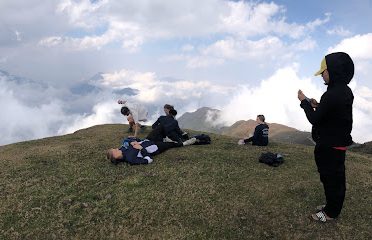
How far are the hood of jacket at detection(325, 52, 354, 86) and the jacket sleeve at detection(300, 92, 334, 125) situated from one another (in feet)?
1.85

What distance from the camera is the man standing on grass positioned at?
1089cm

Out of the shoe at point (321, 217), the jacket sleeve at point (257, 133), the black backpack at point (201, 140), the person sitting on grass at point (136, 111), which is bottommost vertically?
the shoe at point (321, 217)

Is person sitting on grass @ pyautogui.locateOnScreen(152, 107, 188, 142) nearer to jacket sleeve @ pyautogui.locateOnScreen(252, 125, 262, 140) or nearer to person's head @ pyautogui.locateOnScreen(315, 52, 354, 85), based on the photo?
jacket sleeve @ pyautogui.locateOnScreen(252, 125, 262, 140)

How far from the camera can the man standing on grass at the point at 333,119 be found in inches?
429

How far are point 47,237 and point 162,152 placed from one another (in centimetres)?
905

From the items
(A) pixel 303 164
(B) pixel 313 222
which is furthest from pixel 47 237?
(A) pixel 303 164

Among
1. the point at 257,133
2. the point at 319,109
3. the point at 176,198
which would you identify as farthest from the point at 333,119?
the point at 257,133

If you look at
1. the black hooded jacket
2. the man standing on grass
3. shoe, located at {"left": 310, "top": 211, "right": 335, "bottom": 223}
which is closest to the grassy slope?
shoe, located at {"left": 310, "top": 211, "right": 335, "bottom": 223}

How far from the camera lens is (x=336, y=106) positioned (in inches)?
427

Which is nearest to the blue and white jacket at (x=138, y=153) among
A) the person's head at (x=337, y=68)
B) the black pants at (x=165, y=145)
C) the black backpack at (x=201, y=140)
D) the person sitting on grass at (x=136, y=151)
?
the person sitting on grass at (x=136, y=151)

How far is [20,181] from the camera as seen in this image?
1700 centimetres

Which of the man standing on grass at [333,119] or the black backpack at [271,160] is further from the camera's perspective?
the black backpack at [271,160]

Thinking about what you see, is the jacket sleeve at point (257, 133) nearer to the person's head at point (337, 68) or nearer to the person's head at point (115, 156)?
the person's head at point (115, 156)

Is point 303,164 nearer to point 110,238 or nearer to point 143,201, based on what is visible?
point 143,201
